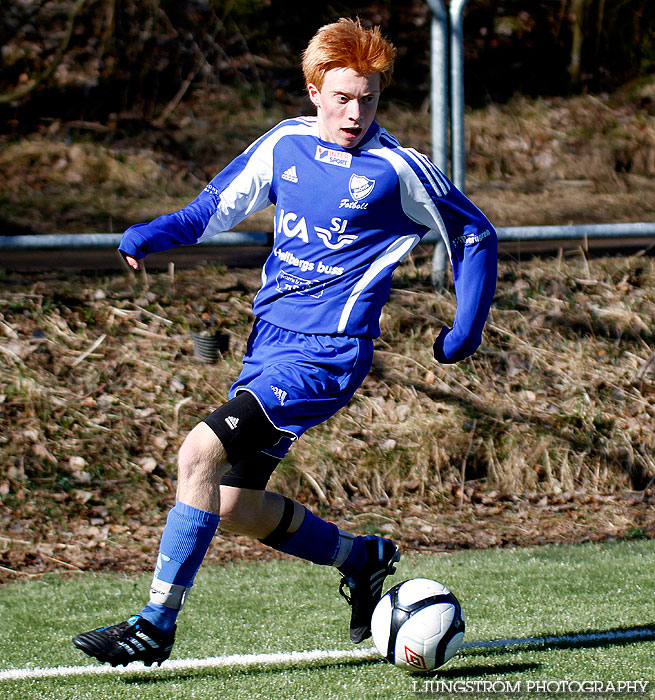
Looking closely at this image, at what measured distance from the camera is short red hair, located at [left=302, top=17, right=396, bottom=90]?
3434 millimetres

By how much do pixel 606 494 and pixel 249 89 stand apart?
8984 millimetres

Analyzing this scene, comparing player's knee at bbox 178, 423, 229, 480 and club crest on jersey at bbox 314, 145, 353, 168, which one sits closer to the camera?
player's knee at bbox 178, 423, 229, 480

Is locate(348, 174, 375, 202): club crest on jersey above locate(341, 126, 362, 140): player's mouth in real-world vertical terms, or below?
below

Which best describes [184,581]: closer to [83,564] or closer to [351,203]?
[351,203]

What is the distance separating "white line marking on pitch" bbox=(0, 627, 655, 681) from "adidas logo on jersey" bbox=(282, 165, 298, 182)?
5.81 ft

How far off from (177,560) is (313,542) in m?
0.75

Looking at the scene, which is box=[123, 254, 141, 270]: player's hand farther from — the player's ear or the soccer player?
the player's ear

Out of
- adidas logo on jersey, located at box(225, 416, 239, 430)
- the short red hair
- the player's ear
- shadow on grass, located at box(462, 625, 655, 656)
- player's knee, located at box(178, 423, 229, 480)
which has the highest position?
the short red hair

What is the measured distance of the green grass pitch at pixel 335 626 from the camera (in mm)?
3307

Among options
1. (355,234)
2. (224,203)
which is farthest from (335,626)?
(224,203)

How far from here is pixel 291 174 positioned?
3619 millimetres

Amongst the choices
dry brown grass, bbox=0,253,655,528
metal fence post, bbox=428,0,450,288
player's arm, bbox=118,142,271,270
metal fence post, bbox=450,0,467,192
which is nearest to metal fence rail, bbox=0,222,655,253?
metal fence post, bbox=450,0,467,192

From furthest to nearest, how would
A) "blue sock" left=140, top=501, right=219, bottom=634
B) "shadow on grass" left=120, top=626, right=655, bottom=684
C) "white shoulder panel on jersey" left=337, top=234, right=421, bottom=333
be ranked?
"white shoulder panel on jersey" left=337, top=234, right=421, bottom=333 → "shadow on grass" left=120, top=626, right=655, bottom=684 → "blue sock" left=140, top=501, right=219, bottom=634

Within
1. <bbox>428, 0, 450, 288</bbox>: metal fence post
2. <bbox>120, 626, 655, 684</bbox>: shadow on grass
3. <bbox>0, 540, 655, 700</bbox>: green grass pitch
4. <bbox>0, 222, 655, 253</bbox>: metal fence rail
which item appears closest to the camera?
<bbox>0, 540, 655, 700</bbox>: green grass pitch
